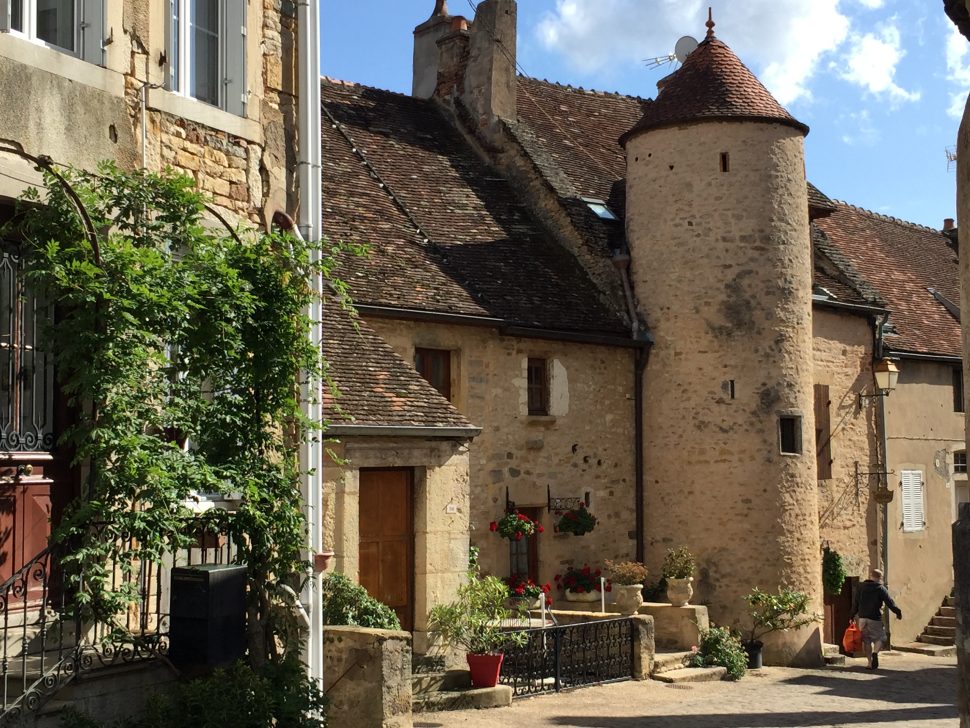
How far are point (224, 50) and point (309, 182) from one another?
117cm

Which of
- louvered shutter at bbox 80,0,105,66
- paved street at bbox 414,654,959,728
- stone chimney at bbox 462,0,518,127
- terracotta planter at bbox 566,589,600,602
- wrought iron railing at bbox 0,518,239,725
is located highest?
stone chimney at bbox 462,0,518,127

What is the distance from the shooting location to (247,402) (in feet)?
26.1

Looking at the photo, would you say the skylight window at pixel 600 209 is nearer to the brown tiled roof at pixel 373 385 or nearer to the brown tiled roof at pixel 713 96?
the brown tiled roof at pixel 713 96

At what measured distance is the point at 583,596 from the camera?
16625mm

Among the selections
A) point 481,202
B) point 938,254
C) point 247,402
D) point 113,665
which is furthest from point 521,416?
point 938,254

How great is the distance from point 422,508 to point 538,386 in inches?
179

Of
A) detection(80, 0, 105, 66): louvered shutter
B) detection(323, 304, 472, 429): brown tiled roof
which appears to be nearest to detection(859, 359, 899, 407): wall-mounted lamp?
detection(323, 304, 472, 429): brown tiled roof

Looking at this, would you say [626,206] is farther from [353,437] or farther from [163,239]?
[163,239]

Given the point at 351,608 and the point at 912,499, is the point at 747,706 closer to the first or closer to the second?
the point at 351,608

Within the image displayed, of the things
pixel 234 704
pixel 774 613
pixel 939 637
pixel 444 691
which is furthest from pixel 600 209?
pixel 234 704

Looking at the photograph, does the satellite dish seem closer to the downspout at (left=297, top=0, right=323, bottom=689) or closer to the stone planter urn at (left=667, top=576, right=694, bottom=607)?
the stone planter urn at (left=667, top=576, right=694, bottom=607)

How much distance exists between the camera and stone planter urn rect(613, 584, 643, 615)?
15820mm

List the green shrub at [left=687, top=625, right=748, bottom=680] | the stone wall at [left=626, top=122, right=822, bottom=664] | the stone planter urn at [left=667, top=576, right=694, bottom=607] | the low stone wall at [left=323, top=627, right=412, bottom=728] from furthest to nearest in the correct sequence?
the stone wall at [left=626, top=122, right=822, bottom=664]
the stone planter urn at [left=667, top=576, right=694, bottom=607]
the green shrub at [left=687, top=625, right=748, bottom=680]
the low stone wall at [left=323, top=627, right=412, bottom=728]

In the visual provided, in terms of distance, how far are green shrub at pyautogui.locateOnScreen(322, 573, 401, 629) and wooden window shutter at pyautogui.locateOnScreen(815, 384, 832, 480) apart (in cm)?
1145
